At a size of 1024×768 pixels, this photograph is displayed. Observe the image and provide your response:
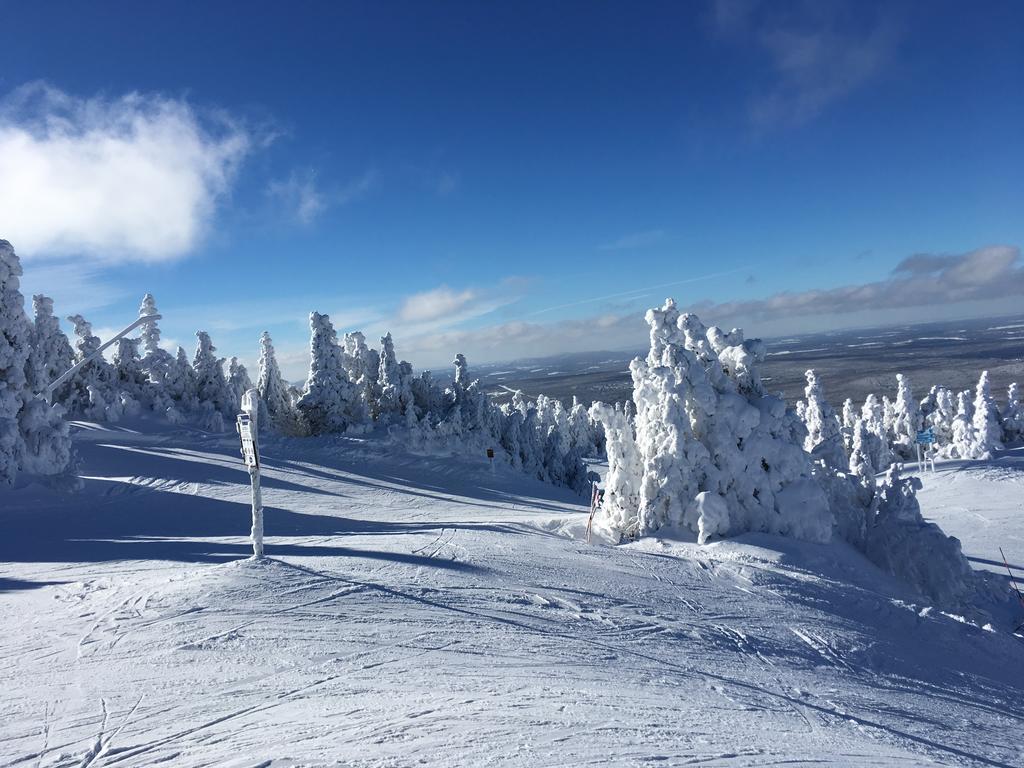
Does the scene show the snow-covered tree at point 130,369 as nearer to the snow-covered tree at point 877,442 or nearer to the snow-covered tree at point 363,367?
the snow-covered tree at point 363,367

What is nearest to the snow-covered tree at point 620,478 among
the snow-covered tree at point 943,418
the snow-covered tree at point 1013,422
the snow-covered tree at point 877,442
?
the snow-covered tree at point 877,442

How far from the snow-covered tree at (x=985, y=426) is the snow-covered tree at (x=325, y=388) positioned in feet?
144

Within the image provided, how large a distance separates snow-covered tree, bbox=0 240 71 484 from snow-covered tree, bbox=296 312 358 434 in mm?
14788

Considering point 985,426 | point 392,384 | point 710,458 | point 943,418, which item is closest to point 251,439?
point 710,458

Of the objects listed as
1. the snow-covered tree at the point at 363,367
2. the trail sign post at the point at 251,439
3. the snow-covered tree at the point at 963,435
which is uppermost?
the snow-covered tree at the point at 363,367

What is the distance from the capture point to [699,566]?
34.4ft

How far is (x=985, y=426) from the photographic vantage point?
44000 millimetres

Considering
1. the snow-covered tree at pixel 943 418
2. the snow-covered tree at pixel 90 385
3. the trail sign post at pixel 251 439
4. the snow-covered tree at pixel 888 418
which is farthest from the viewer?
the snow-covered tree at pixel 888 418

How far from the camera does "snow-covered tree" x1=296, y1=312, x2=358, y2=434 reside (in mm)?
33188

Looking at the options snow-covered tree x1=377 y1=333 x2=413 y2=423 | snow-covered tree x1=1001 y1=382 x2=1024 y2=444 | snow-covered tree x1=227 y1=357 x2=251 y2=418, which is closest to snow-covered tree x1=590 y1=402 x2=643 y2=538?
snow-covered tree x1=377 y1=333 x2=413 y2=423

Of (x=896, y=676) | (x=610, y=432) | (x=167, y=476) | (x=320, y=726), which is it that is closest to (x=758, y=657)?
(x=896, y=676)

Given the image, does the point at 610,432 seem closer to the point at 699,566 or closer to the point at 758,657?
the point at 699,566

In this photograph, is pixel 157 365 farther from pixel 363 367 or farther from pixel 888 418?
pixel 888 418

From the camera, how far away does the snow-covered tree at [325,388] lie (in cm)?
3319
